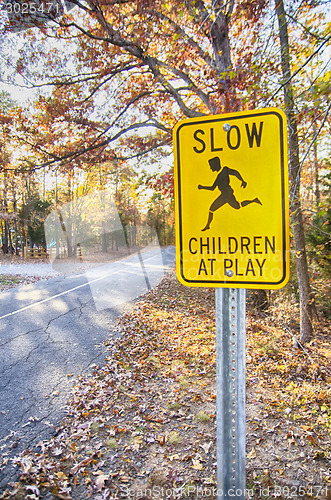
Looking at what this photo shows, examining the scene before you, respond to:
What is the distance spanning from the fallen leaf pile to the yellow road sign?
2.28m

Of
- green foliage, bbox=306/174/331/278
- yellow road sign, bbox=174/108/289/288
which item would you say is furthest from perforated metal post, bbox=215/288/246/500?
green foliage, bbox=306/174/331/278

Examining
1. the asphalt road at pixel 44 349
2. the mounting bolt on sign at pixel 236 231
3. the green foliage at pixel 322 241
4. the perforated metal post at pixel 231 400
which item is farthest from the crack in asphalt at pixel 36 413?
the green foliage at pixel 322 241

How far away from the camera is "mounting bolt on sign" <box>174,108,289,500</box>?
120cm

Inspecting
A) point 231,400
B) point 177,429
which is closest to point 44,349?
point 177,429

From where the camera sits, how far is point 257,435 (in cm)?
305

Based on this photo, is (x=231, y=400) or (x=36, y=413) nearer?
(x=231, y=400)

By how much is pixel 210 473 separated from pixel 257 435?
71 centimetres

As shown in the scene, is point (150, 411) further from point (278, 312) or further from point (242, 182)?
point (278, 312)

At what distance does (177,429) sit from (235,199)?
9.88 ft

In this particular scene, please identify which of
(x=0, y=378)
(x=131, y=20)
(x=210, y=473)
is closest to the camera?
(x=210, y=473)

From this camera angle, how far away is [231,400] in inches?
47.6

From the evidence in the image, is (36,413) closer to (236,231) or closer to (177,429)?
(177,429)

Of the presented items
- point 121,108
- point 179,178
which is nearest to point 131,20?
point 121,108

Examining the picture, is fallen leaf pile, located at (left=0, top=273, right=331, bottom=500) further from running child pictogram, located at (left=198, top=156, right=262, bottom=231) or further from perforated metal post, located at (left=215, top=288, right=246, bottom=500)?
running child pictogram, located at (left=198, top=156, right=262, bottom=231)
